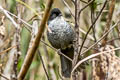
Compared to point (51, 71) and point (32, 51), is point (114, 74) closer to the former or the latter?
point (32, 51)

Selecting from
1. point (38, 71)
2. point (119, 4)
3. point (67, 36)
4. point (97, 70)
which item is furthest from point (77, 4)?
point (38, 71)

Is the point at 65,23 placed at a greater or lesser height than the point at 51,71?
greater

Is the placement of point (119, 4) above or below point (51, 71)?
above

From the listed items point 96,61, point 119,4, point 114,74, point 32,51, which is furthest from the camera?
point 119,4

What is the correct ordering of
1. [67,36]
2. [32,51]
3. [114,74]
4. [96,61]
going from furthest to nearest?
[67,36], [96,61], [114,74], [32,51]

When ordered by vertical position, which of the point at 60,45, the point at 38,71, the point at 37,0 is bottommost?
the point at 38,71

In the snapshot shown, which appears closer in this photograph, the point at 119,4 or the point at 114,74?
the point at 114,74

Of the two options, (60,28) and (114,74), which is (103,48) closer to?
(114,74)

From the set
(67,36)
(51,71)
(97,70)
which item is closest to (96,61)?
(97,70)

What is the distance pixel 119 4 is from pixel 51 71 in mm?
1276

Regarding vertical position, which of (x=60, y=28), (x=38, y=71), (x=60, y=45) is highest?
(x=60, y=28)

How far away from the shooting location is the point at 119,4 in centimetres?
387

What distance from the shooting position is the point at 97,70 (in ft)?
8.73

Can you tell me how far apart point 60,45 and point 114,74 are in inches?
69.0
